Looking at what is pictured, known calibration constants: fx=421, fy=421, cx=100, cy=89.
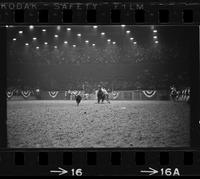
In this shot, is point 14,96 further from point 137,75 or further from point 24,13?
point 24,13

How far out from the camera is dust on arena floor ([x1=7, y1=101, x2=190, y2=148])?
11.3 meters

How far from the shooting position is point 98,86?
42.5ft

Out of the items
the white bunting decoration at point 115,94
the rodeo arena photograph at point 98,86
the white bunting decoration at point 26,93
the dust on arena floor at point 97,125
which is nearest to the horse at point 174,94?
the rodeo arena photograph at point 98,86

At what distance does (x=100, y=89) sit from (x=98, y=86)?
33 cm

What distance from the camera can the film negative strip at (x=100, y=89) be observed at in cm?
579

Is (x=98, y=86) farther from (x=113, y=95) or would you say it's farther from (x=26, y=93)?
(x=26, y=93)

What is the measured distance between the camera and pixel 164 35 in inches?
451

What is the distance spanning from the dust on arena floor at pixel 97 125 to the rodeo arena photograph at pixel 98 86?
30 millimetres

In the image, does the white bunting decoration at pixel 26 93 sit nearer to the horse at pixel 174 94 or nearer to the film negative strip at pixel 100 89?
the film negative strip at pixel 100 89

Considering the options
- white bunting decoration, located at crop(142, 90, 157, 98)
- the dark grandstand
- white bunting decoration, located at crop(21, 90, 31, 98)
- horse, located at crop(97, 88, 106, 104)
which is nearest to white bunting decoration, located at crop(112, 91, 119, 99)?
the dark grandstand

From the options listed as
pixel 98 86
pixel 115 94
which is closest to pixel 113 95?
pixel 115 94

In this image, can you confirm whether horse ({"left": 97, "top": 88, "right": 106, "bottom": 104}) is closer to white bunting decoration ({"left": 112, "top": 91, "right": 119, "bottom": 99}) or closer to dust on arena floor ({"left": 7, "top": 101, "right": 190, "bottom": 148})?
white bunting decoration ({"left": 112, "top": 91, "right": 119, "bottom": 99})

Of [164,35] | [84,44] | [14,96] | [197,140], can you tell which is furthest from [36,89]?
[197,140]

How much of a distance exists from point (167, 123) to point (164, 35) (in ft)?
9.06
